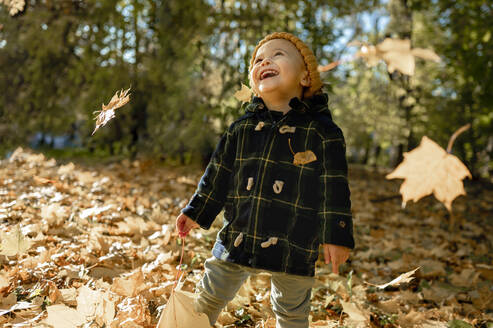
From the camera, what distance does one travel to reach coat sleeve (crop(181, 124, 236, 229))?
1.67 m

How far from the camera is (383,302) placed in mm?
2254

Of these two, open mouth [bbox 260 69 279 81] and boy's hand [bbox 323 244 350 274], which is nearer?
boy's hand [bbox 323 244 350 274]

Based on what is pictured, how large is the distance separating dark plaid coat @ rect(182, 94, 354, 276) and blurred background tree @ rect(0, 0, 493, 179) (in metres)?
4.14

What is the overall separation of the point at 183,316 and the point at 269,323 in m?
0.64

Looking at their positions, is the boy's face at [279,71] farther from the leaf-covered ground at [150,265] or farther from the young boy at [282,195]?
the leaf-covered ground at [150,265]

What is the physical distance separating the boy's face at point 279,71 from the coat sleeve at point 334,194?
11.0 inches

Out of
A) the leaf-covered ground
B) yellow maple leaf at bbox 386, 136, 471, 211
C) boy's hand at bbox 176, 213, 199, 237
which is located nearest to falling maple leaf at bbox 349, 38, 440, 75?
yellow maple leaf at bbox 386, 136, 471, 211

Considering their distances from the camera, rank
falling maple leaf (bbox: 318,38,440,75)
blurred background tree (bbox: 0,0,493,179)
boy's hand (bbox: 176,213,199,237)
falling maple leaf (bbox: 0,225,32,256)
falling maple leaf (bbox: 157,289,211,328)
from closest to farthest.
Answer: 1. falling maple leaf (bbox: 318,38,440,75)
2. falling maple leaf (bbox: 157,289,211,328)
3. boy's hand (bbox: 176,213,199,237)
4. falling maple leaf (bbox: 0,225,32,256)
5. blurred background tree (bbox: 0,0,493,179)

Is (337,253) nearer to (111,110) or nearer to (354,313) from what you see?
(354,313)

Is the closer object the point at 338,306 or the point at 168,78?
the point at 338,306

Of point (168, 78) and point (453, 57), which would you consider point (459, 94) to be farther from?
Answer: point (168, 78)

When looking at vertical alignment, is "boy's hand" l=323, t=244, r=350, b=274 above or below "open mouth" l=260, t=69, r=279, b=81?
below

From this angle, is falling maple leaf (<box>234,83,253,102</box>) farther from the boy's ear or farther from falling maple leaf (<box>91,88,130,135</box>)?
falling maple leaf (<box>91,88,130,135</box>)

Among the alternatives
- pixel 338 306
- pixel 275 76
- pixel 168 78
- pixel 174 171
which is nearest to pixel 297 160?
pixel 275 76
